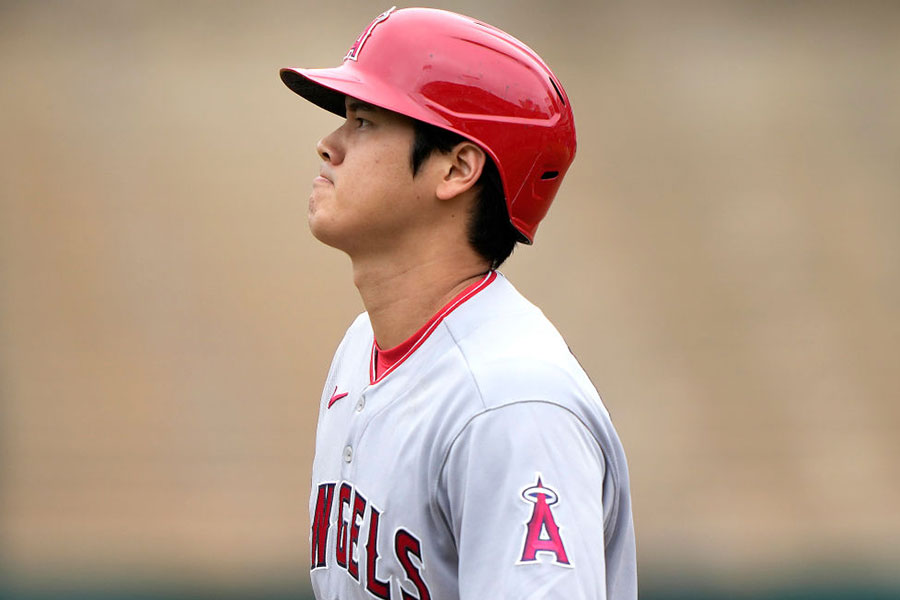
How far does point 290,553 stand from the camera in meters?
4.21

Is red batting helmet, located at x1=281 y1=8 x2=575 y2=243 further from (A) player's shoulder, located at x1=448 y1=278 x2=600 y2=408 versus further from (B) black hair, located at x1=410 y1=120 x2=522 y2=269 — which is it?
(A) player's shoulder, located at x1=448 y1=278 x2=600 y2=408

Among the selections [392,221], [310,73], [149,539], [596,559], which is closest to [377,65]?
[310,73]

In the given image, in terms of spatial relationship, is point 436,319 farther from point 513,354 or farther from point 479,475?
point 479,475

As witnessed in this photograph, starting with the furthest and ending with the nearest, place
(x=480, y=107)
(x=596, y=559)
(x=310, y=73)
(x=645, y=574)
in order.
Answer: (x=645, y=574) < (x=310, y=73) < (x=480, y=107) < (x=596, y=559)

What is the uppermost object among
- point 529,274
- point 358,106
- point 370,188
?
point 529,274

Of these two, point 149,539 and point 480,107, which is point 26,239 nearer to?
point 149,539

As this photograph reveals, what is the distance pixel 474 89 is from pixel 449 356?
14.2 inches

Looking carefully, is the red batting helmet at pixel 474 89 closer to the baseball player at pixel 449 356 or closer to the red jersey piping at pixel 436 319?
the baseball player at pixel 449 356

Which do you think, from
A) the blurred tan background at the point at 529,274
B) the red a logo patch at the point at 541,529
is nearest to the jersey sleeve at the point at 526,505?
the red a logo patch at the point at 541,529

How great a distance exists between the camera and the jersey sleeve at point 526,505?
1.22m

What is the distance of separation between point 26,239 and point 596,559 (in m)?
3.56

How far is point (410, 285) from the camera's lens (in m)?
1.54

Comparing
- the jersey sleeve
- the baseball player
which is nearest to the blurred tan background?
the baseball player

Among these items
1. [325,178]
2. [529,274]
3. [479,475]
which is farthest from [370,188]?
[529,274]
